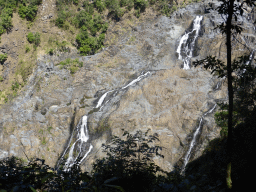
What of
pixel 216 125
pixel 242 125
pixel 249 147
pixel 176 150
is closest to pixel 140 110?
pixel 176 150

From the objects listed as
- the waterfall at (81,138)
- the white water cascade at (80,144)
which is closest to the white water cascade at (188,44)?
the white water cascade at (80,144)

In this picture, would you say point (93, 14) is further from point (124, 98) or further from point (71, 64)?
point (124, 98)

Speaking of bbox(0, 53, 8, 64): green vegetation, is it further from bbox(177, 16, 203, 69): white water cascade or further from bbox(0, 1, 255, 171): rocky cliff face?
bbox(177, 16, 203, 69): white water cascade

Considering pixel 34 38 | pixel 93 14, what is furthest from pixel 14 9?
pixel 93 14

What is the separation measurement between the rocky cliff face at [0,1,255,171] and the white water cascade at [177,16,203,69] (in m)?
0.81

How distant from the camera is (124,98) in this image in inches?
869

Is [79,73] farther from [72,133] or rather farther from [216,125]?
[216,125]

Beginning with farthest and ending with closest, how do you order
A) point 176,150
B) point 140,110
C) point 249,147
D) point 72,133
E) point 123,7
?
point 123,7 < point 72,133 < point 140,110 < point 176,150 < point 249,147

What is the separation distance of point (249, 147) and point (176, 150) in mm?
7334

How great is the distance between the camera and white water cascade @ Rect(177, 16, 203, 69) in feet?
98.3

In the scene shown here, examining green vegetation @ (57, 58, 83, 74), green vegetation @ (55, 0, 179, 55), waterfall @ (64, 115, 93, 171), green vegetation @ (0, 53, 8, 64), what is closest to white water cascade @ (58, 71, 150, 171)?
waterfall @ (64, 115, 93, 171)

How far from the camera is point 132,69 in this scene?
3008cm

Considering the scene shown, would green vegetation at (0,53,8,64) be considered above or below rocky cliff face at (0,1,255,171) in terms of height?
above

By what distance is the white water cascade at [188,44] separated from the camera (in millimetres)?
29956
